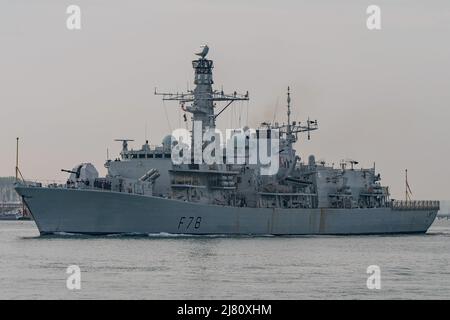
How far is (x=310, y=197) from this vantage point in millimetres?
80250

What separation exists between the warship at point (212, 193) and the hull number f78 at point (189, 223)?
0.21ft

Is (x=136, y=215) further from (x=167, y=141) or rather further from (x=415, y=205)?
(x=415, y=205)

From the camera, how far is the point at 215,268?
47.4m

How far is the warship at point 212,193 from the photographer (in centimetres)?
6475

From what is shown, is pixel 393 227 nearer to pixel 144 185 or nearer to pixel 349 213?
pixel 349 213

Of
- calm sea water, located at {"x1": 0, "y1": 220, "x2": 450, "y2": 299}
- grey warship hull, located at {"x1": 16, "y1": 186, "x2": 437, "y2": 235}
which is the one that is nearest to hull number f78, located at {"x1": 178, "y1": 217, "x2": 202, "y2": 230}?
grey warship hull, located at {"x1": 16, "y1": 186, "x2": 437, "y2": 235}

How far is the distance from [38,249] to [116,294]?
65.0 ft

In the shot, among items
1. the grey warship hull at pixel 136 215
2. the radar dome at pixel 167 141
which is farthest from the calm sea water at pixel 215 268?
the radar dome at pixel 167 141

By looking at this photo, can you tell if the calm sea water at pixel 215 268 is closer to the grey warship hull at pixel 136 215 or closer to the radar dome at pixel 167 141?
the grey warship hull at pixel 136 215

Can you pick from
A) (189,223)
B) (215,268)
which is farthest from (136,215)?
(215,268)

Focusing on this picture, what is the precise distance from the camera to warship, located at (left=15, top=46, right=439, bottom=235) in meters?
64.8

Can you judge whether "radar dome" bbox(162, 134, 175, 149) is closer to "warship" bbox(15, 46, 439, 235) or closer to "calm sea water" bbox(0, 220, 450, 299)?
"warship" bbox(15, 46, 439, 235)
